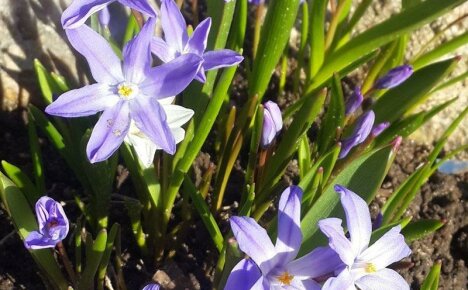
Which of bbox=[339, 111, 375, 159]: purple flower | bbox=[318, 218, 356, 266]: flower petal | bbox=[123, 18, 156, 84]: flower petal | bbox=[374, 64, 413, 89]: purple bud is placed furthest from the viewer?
bbox=[374, 64, 413, 89]: purple bud

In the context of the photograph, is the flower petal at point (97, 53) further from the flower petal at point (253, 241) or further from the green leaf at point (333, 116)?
the green leaf at point (333, 116)

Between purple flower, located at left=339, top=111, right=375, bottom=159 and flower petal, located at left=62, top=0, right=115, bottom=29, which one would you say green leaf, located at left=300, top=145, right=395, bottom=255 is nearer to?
purple flower, located at left=339, top=111, right=375, bottom=159

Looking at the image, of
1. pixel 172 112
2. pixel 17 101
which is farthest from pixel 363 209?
pixel 17 101

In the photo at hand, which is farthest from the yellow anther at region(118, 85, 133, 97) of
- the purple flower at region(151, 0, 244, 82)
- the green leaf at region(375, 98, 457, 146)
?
the green leaf at region(375, 98, 457, 146)

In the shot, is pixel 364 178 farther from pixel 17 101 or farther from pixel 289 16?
pixel 17 101

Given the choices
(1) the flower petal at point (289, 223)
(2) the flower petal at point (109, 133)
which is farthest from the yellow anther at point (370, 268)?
(2) the flower petal at point (109, 133)

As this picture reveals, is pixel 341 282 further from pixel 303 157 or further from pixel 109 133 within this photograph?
pixel 303 157

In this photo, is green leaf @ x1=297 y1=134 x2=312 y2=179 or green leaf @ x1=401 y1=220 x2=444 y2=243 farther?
green leaf @ x1=297 y1=134 x2=312 y2=179
